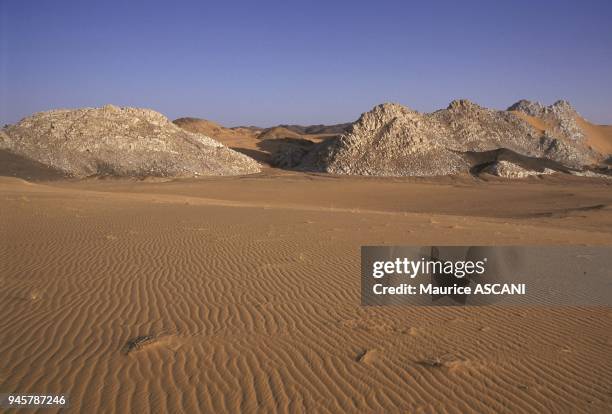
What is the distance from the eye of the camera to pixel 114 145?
3453 centimetres

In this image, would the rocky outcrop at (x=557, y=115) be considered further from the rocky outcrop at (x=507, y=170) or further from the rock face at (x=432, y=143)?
the rocky outcrop at (x=507, y=170)

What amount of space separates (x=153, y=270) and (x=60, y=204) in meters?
10.0

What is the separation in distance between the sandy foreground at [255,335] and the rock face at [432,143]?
83.1 feet

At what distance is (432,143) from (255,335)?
35.3 m

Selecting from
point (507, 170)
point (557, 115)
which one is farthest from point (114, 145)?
point (557, 115)

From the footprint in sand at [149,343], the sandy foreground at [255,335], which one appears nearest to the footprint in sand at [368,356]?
the sandy foreground at [255,335]

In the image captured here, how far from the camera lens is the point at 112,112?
123 feet

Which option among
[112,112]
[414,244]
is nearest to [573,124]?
[112,112]

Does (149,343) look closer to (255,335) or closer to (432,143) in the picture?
(255,335)

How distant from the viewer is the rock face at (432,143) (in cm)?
3753

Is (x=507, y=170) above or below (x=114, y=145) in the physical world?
below

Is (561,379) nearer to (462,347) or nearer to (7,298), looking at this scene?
(462,347)

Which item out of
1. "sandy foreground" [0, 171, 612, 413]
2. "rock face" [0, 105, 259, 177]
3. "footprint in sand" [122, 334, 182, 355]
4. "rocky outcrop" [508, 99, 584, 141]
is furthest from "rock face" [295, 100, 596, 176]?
"footprint in sand" [122, 334, 182, 355]

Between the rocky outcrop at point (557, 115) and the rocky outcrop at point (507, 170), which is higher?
the rocky outcrop at point (557, 115)
